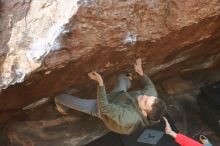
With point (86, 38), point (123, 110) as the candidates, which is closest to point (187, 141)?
point (123, 110)

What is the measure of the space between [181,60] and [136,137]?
0.86 m

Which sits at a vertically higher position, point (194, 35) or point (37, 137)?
point (194, 35)

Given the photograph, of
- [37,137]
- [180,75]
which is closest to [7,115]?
[37,137]

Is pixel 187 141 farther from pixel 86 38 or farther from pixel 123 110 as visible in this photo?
pixel 86 38

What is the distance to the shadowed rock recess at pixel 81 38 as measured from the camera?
257 cm

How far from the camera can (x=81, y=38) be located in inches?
105

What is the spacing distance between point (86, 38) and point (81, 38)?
1.5 inches

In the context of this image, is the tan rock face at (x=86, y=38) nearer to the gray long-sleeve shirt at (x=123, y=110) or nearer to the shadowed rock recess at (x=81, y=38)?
the shadowed rock recess at (x=81, y=38)

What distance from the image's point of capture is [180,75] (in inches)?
176

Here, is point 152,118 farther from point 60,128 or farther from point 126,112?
point 60,128

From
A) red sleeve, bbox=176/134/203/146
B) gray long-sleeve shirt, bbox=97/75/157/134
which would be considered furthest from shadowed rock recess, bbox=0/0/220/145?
red sleeve, bbox=176/134/203/146

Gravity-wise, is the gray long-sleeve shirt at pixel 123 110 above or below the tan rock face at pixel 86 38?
below

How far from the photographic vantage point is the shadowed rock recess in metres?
2.57

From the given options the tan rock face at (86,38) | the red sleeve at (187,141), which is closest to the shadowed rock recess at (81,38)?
the tan rock face at (86,38)
